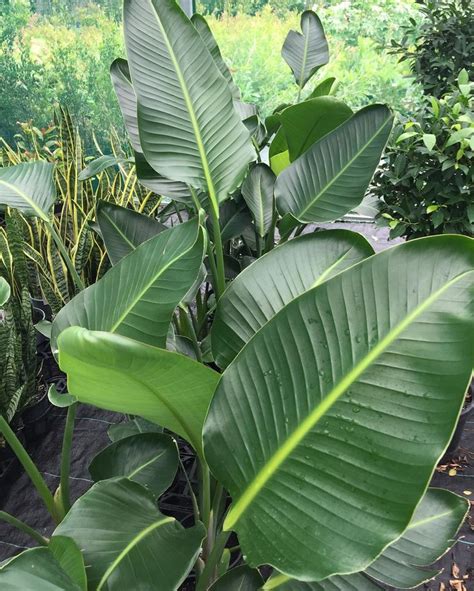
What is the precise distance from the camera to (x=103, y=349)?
421 mm

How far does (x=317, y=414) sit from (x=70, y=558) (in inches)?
12.0

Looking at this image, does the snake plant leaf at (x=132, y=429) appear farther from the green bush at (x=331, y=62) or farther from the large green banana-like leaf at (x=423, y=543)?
the green bush at (x=331, y=62)

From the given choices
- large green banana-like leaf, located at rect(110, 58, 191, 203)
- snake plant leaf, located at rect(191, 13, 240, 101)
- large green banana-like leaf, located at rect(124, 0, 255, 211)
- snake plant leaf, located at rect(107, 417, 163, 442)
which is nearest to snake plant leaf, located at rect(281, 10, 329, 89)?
snake plant leaf, located at rect(191, 13, 240, 101)

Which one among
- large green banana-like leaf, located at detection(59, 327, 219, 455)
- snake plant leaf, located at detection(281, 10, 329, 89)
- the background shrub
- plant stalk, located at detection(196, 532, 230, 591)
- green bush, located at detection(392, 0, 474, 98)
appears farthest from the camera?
the background shrub

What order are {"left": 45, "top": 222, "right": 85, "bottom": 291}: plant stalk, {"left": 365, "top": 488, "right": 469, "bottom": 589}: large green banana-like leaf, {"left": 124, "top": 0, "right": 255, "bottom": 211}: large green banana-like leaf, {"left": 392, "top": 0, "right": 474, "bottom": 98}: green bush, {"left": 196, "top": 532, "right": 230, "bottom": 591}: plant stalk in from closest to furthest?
{"left": 196, "top": 532, "right": 230, "bottom": 591}: plant stalk → {"left": 365, "top": 488, "right": 469, "bottom": 589}: large green banana-like leaf → {"left": 124, "top": 0, "right": 255, "bottom": 211}: large green banana-like leaf → {"left": 45, "top": 222, "right": 85, "bottom": 291}: plant stalk → {"left": 392, "top": 0, "right": 474, "bottom": 98}: green bush

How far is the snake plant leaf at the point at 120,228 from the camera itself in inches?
41.0

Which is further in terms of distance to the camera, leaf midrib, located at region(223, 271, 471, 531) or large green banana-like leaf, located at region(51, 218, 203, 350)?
large green banana-like leaf, located at region(51, 218, 203, 350)

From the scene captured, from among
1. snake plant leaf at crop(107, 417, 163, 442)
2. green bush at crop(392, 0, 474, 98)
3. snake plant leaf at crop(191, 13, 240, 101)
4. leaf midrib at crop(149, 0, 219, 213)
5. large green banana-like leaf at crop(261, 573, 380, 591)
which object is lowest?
large green banana-like leaf at crop(261, 573, 380, 591)

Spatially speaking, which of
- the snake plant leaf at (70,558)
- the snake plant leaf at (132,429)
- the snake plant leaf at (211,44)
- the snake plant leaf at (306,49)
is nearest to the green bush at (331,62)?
the snake plant leaf at (306,49)

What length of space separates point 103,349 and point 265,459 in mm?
192

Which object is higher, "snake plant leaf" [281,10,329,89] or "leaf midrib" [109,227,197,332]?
"snake plant leaf" [281,10,329,89]

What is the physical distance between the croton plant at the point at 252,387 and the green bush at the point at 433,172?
40 cm

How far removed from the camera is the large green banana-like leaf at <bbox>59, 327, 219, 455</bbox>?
1.39ft

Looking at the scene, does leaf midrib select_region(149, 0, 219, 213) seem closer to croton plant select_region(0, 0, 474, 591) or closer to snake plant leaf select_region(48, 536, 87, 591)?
croton plant select_region(0, 0, 474, 591)
